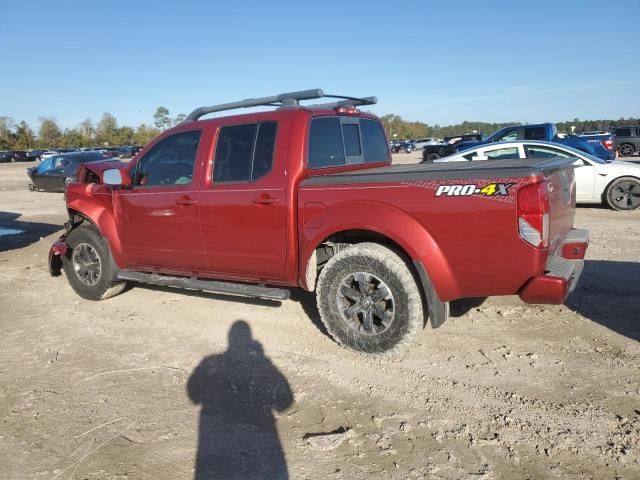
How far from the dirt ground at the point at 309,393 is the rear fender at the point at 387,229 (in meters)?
0.77

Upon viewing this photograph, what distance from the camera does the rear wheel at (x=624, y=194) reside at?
1085 centimetres

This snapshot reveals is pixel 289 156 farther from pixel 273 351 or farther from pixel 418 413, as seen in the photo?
pixel 418 413

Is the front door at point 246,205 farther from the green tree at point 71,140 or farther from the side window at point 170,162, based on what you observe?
the green tree at point 71,140

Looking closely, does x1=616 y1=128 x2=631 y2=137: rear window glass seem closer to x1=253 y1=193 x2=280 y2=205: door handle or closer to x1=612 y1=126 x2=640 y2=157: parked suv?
x1=612 y1=126 x2=640 y2=157: parked suv

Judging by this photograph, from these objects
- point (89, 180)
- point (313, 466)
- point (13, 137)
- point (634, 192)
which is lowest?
point (313, 466)

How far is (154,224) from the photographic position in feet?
17.4

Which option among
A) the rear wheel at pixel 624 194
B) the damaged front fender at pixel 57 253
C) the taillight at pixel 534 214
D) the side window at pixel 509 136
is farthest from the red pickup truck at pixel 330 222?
the side window at pixel 509 136

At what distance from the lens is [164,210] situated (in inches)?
204

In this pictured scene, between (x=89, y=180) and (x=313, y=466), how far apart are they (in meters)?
5.21

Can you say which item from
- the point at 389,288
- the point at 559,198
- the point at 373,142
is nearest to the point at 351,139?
the point at 373,142

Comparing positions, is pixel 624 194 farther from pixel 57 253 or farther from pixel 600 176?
pixel 57 253

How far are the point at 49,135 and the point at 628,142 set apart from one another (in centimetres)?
10076

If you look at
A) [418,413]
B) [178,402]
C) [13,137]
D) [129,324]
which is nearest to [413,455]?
[418,413]

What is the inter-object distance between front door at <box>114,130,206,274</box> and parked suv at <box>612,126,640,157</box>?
29.3m
